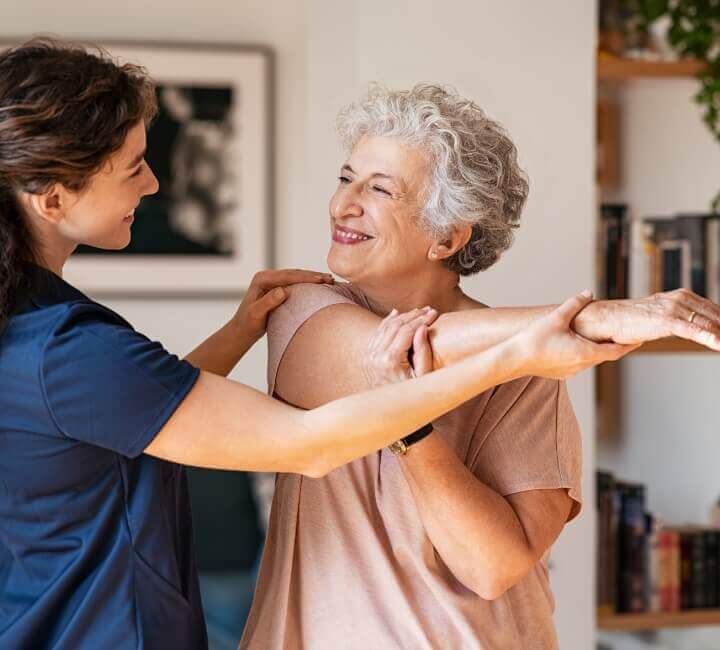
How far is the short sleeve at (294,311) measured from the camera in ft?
5.69

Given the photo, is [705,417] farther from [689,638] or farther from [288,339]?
[288,339]

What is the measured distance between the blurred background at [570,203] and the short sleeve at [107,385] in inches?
54.4

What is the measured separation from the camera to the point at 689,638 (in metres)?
3.81

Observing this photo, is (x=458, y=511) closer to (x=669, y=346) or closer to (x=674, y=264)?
(x=669, y=346)

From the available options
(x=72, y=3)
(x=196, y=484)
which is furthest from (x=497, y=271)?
(x=72, y=3)

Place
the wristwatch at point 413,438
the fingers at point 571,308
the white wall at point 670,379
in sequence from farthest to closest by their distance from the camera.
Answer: the white wall at point 670,379
the wristwatch at point 413,438
the fingers at point 571,308

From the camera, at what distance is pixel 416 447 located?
1.54m

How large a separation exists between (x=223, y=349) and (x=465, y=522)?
0.54m

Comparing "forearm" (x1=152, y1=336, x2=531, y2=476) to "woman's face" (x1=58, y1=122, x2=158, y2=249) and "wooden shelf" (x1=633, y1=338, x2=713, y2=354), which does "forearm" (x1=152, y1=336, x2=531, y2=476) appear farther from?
"wooden shelf" (x1=633, y1=338, x2=713, y2=354)

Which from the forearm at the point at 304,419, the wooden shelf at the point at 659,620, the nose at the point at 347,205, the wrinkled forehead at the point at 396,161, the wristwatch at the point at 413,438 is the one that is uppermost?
the wrinkled forehead at the point at 396,161

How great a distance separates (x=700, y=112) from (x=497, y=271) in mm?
1462

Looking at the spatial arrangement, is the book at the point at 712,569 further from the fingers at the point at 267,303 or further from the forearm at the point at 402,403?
the forearm at the point at 402,403

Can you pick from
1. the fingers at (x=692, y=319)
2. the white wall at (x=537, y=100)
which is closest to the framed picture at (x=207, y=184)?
the white wall at (x=537, y=100)

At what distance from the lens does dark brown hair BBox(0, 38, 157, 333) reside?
53.5 inches
